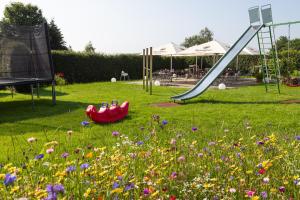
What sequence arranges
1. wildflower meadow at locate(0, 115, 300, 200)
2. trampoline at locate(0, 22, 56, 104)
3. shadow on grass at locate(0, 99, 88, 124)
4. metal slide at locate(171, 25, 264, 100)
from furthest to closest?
metal slide at locate(171, 25, 264, 100) < trampoline at locate(0, 22, 56, 104) < shadow on grass at locate(0, 99, 88, 124) < wildflower meadow at locate(0, 115, 300, 200)

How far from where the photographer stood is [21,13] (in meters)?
46.4

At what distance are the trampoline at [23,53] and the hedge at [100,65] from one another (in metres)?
9.76

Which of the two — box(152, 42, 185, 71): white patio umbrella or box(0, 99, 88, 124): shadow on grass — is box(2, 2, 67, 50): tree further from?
box(0, 99, 88, 124): shadow on grass

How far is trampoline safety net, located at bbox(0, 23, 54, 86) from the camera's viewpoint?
11.9 m

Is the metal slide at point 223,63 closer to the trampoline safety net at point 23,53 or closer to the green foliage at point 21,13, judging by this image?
the trampoline safety net at point 23,53

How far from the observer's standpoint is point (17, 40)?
12.2 metres

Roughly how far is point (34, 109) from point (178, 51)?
1475cm

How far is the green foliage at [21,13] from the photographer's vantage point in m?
46.2

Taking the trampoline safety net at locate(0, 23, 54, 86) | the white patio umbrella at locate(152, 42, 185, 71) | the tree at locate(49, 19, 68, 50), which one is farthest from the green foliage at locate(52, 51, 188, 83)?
the tree at locate(49, 19, 68, 50)

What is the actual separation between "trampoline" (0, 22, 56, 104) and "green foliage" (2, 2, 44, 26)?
36.1m

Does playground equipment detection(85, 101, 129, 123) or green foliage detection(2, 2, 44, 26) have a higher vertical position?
green foliage detection(2, 2, 44, 26)

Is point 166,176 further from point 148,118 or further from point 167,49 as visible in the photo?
point 167,49

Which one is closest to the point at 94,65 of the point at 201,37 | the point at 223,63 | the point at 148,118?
the point at 223,63

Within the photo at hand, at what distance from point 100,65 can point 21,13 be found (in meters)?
26.5
